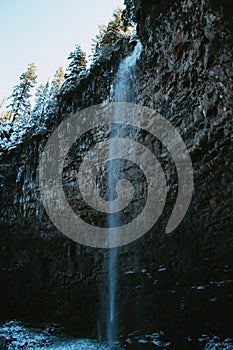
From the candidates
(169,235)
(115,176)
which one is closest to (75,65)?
(115,176)

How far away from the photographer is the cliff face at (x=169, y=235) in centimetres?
828

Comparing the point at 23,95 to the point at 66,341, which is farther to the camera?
the point at 23,95

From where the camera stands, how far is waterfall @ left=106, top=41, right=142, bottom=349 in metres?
11.2

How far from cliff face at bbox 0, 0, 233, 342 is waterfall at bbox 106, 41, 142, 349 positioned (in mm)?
357

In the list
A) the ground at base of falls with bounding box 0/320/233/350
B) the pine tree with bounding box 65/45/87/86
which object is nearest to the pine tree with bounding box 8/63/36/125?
the pine tree with bounding box 65/45/87/86

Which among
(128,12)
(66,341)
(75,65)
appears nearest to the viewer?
(66,341)

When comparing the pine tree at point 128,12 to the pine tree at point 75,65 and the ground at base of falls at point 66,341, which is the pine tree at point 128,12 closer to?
the pine tree at point 75,65

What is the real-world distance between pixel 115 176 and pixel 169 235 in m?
3.66

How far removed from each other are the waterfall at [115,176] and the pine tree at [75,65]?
3360mm

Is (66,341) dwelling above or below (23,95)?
below

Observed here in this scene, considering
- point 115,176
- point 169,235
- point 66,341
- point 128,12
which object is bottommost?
point 66,341

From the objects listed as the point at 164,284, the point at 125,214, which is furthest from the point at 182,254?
the point at 125,214

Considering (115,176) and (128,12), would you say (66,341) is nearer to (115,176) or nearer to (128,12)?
(115,176)

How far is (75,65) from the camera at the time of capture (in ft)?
60.7
